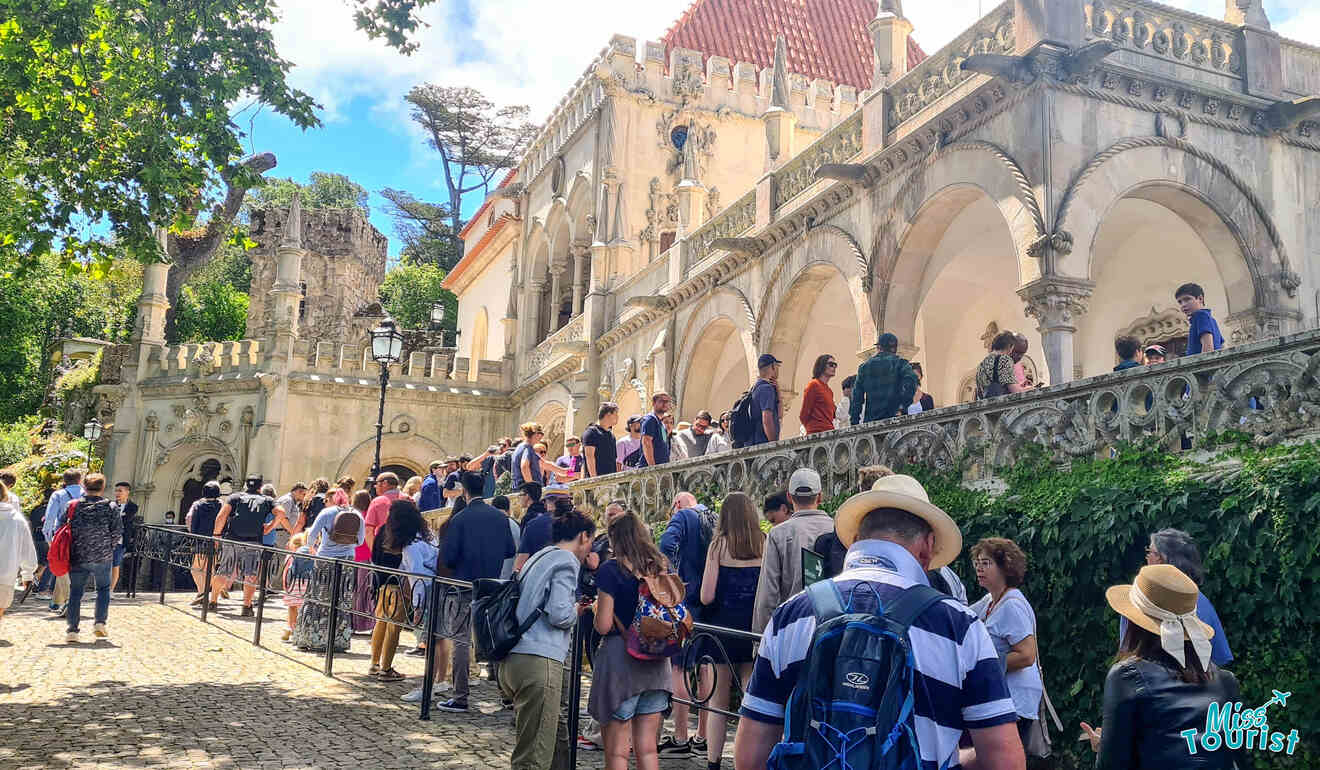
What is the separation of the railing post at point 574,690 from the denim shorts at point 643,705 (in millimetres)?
706

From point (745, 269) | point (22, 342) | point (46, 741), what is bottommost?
point (46, 741)

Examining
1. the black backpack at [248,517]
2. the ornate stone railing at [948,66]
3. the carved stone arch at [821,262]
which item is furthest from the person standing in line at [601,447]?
the ornate stone railing at [948,66]

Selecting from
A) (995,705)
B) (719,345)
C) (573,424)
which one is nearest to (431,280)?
(573,424)

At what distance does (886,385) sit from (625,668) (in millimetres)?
4531

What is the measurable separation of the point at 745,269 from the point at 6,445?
98.5 feet

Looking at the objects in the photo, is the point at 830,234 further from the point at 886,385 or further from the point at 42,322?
the point at 42,322

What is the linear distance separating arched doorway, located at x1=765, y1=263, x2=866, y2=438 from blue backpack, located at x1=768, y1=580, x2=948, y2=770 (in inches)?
473

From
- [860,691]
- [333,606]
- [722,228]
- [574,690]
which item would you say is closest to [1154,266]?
[722,228]

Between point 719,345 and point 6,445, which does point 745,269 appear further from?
point 6,445

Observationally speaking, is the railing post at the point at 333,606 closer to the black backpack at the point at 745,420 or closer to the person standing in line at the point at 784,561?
the black backpack at the point at 745,420

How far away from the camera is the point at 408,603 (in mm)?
9078

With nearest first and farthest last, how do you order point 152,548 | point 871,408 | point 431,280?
point 871,408
point 152,548
point 431,280

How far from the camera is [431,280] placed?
199 ft

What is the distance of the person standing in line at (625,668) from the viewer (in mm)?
5777
